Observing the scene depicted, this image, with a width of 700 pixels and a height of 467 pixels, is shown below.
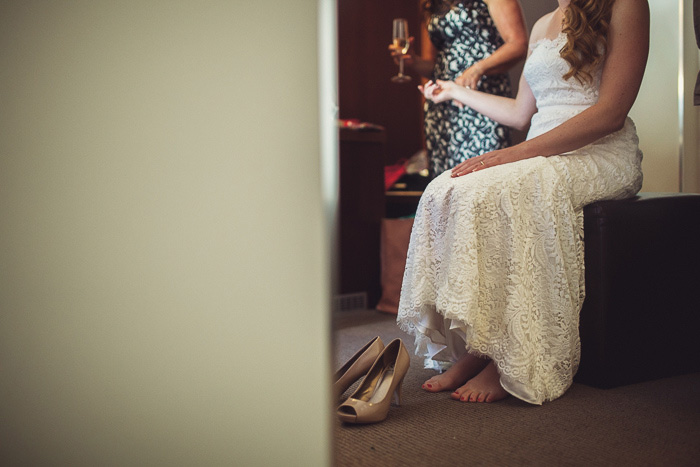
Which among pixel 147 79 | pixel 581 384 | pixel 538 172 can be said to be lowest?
pixel 581 384

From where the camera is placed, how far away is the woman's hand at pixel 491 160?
1.42 m

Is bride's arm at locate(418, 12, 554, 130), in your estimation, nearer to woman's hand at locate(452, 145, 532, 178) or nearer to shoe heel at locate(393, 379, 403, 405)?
woman's hand at locate(452, 145, 532, 178)

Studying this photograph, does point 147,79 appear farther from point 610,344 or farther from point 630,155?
point 630,155

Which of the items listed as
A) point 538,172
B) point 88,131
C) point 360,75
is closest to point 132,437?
point 88,131

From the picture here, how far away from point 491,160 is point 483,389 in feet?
1.76

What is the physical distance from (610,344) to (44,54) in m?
1.27

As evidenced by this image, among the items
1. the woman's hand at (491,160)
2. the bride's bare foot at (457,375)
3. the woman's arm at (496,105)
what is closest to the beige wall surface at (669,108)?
the woman's arm at (496,105)

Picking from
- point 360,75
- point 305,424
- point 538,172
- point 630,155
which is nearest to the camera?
point 305,424

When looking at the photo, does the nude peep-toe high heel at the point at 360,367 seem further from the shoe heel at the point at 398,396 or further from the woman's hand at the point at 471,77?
the woman's hand at the point at 471,77

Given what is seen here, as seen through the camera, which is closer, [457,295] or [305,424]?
[305,424]

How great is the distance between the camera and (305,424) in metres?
0.46

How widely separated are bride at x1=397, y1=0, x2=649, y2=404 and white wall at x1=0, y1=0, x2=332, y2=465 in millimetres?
788

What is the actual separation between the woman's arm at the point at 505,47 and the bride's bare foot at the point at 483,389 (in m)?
0.98

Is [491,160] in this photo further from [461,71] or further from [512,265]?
[461,71]
